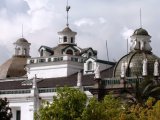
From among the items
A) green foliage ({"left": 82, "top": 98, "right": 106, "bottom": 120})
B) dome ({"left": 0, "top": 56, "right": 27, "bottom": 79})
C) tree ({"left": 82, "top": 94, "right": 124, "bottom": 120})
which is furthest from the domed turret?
dome ({"left": 0, "top": 56, "right": 27, "bottom": 79})

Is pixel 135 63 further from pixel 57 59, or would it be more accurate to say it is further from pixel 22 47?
pixel 22 47

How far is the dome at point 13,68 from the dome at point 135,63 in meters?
33.0

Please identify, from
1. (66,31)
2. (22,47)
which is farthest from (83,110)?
(22,47)

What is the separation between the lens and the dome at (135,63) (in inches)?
2763

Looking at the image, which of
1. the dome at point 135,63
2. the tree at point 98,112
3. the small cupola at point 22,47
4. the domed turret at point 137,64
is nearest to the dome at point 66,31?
the small cupola at point 22,47

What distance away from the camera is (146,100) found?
52.8 metres

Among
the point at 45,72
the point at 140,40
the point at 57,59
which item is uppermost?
the point at 140,40

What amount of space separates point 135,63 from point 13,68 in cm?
3626

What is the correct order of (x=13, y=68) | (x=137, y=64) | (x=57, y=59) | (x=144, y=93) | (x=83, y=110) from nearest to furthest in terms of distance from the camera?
(x=83, y=110)
(x=144, y=93)
(x=137, y=64)
(x=57, y=59)
(x=13, y=68)

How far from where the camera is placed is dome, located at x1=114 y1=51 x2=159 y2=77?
7019cm

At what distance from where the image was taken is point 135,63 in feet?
233

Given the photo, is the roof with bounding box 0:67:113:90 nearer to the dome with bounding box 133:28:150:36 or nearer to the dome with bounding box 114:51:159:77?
the dome with bounding box 114:51:159:77

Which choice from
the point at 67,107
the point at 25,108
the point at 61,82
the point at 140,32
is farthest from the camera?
the point at 61,82

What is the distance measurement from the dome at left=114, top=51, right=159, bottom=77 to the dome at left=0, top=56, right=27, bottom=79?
108 ft
